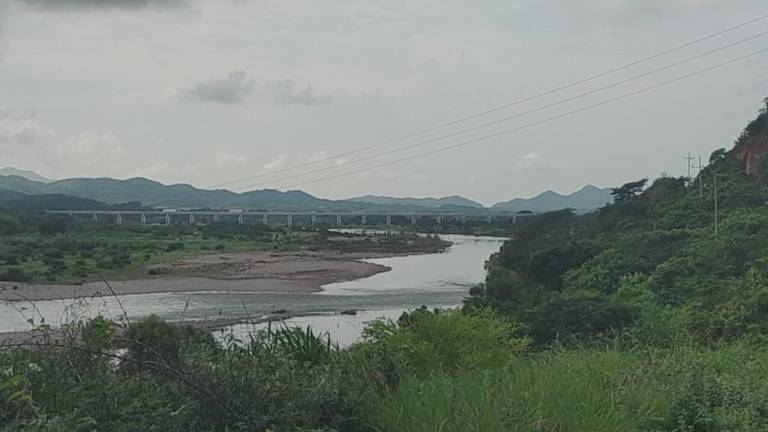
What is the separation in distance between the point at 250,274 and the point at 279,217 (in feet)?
227

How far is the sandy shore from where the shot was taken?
4462 centimetres

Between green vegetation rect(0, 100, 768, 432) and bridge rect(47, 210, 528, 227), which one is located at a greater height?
bridge rect(47, 210, 528, 227)

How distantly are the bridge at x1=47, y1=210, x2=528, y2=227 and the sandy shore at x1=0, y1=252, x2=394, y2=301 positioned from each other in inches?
1588

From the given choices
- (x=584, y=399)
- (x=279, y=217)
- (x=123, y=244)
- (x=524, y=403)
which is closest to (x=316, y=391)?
(x=524, y=403)

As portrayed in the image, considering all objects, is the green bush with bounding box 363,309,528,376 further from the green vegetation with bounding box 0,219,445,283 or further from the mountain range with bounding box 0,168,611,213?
the mountain range with bounding box 0,168,611,213

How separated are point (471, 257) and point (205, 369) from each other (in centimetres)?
6737

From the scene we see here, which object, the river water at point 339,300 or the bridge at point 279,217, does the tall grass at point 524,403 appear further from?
the bridge at point 279,217

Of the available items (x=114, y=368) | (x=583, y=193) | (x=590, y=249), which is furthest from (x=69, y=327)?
(x=583, y=193)

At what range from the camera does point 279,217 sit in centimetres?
12150

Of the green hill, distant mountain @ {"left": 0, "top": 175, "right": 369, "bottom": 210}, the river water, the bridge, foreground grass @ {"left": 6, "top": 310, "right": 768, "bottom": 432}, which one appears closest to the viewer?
foreground grass @ {"left": 6, "top": 310, "right": 768, "bottom": 432}

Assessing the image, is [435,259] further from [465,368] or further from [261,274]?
[465,368]

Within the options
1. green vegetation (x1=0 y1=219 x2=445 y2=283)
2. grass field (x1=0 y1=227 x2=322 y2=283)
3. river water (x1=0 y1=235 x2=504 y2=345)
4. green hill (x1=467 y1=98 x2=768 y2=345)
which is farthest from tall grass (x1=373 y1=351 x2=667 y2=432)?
green vegetation (x1=0 y1=219 x2=445 y2=283)

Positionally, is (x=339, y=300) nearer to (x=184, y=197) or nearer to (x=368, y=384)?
(x=368, y=384)

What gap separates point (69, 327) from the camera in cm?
466
